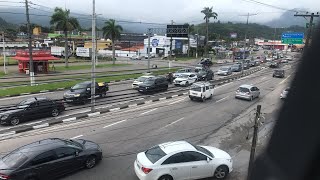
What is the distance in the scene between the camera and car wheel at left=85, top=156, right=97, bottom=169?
45.2ft

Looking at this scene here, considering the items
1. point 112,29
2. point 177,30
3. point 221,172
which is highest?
point 177,30

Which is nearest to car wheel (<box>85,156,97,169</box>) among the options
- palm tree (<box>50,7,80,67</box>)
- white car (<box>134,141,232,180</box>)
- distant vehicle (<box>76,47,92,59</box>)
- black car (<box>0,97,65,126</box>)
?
white car (<box>134,141,232,180</box>)

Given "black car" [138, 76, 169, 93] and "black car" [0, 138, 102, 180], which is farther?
"black car" [138, 76, 169, 93]

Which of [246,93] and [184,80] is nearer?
[246,93]

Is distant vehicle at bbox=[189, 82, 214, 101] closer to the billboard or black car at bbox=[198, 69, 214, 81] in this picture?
black car at bbox=[198, 69, 214, 81]

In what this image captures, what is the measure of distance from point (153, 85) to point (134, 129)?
13.3 meters

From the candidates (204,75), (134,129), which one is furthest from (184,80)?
(134,129)

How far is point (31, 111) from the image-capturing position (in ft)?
70.5

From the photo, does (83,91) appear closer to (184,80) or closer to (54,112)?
(54,112)

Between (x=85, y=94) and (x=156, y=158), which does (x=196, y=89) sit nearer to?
(x=85, y=94)

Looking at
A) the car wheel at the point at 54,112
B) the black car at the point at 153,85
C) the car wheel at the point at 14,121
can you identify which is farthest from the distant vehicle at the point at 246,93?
the car wheel at the point at 14,121

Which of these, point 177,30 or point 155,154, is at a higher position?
point 177,30

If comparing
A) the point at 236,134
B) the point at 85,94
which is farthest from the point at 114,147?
the point at 85,94

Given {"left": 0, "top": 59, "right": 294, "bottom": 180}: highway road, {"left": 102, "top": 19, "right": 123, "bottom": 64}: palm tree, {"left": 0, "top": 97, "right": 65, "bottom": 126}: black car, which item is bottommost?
{"left": 0, "top": 59, "right": 294, "bottom": 180}: highway road
